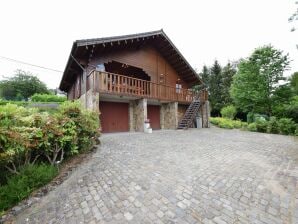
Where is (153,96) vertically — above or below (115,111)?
→ above

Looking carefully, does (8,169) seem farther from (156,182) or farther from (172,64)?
(172,64)

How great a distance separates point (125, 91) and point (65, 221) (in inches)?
300

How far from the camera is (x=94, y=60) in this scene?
916cm

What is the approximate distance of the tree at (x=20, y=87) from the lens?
27922 mm

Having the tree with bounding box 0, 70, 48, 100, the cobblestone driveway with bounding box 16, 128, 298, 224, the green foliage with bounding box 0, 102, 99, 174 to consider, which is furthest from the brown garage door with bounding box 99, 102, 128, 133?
the tree with bounding box 0, 70, 48, 100

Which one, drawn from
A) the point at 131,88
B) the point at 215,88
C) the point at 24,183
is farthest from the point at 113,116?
the point at 215,88

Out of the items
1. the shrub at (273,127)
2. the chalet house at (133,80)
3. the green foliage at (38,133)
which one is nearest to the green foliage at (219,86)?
the chalet house at (133,80)

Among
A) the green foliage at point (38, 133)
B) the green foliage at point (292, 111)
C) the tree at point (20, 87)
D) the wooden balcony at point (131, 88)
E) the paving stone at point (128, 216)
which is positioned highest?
the tree at point (20, 87)

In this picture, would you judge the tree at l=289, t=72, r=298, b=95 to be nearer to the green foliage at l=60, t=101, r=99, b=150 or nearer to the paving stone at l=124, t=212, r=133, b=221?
the green foliage at l=60, t=101, r=99, b=150

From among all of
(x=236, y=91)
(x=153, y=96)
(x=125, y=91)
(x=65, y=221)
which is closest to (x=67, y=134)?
(x=65, y=221)

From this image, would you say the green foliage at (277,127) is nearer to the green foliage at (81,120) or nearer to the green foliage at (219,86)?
the green foliage at (219,86)

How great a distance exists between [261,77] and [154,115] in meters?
12.4

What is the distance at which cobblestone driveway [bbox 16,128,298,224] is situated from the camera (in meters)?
2.24

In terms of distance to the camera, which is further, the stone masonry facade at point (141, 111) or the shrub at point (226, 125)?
the shrub at point (226, 125)
